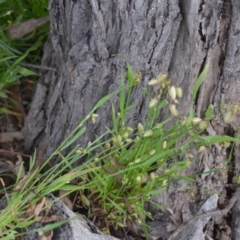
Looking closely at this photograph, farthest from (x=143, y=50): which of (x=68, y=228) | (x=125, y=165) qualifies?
(x=68, y=228)

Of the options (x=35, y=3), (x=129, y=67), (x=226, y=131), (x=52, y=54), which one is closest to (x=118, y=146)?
(x=129, y=67)

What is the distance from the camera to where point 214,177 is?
1639mm

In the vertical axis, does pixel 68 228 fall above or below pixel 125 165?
below

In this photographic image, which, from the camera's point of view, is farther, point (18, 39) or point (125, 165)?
point (18, 39)

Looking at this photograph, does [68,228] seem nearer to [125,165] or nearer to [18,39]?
[125,165]

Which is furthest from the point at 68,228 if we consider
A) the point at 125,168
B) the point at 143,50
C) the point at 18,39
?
the point at 18,39

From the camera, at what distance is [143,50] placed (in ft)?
4.70

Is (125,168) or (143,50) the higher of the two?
(143,50)

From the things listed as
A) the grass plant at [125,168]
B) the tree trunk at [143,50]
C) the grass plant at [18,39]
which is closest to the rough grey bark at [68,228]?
the grass plant at [125,168]

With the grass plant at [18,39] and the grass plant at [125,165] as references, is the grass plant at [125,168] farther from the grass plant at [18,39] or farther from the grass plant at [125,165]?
the grass plant at [18,39]

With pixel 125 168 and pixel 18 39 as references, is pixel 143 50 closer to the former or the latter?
pixel 125 168

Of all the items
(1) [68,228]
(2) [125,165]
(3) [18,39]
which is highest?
(3) [18,39]

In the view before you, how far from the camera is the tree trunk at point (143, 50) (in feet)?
4.41

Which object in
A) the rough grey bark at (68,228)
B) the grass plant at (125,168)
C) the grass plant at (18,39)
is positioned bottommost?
the rough grey bark at (68,228)
